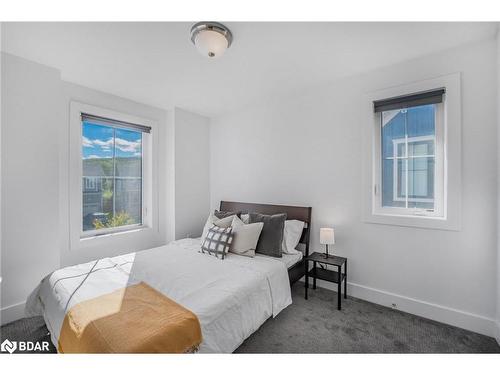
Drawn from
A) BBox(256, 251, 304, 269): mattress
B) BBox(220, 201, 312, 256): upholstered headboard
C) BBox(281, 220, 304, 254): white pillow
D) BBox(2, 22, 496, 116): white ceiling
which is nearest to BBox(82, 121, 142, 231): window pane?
BBox(2, 22, 496, 116): white ceiling

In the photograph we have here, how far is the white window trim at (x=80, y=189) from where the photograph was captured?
2598 mm

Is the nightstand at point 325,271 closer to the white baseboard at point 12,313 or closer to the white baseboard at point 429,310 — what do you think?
the white baseboard at point 429,310

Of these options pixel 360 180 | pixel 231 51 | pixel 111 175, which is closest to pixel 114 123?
pixel 111 175

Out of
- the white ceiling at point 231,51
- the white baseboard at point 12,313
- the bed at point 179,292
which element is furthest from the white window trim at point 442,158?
the white baseboard at point 12,313

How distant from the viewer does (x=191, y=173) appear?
3650 mm

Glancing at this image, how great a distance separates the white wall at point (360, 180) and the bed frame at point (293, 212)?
0.10 m

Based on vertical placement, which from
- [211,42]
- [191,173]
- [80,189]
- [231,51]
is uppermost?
[231,51]

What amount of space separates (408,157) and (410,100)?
0.55m

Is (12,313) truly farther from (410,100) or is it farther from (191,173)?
(410,100)

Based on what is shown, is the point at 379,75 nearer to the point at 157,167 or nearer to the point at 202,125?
the point at 202,125

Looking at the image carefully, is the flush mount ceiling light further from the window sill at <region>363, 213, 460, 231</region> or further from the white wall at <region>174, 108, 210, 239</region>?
the window sill at <region>363, 213, 460, 231</region>

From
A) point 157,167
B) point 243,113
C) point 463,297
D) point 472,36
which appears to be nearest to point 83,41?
point 157,167

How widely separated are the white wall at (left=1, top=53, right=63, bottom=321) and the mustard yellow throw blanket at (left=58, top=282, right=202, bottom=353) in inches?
48.9

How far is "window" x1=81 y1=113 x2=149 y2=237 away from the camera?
2.80m
